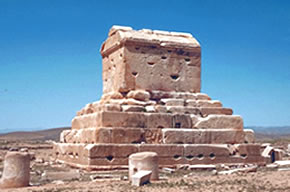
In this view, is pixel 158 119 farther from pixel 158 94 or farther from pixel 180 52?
pixel 180 52

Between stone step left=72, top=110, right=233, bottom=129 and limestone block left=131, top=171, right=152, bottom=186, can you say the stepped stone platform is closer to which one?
stone step left=72, top=110, right=233, bottom=129

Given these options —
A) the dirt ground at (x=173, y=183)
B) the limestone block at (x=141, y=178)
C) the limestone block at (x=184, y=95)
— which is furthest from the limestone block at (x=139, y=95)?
the limestone block at (x=141, y=178)

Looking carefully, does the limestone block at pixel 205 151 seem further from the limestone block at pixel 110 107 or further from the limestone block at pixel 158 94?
the limestone block at pixel 110 107

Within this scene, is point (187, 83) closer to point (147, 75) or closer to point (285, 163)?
point (147, 75)

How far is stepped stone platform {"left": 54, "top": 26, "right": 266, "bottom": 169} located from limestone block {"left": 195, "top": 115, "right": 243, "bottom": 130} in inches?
1.2

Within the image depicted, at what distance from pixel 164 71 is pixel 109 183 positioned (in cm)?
586

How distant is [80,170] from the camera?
11.6m

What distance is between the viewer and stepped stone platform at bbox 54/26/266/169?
1195 cm

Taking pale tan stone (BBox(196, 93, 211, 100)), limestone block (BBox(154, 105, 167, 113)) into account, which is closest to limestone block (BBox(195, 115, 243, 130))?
pale tan stone (BBox(196, 93, 211, 100))

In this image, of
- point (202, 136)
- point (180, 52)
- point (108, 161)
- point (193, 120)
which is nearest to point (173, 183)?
point (108, 161)

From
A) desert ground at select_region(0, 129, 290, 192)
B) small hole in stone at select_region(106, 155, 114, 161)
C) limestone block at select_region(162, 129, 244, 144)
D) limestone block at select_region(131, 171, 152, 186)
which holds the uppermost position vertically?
limestone block at select_region(162, 129, 244, 144)

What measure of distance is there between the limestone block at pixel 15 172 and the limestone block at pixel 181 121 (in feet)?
17.0

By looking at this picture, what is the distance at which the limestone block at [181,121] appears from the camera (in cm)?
1284

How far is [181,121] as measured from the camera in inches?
508
